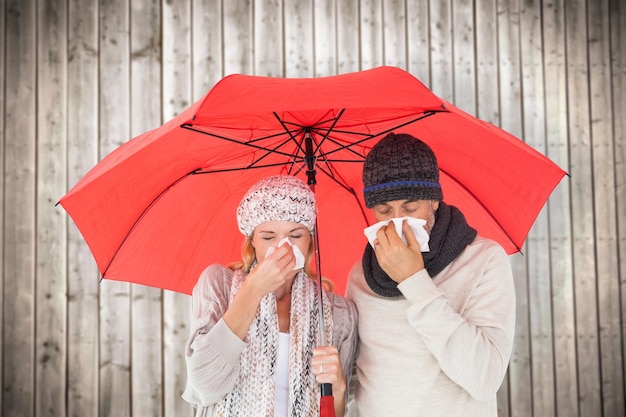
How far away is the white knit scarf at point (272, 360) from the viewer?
1792mm

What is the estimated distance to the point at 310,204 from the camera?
6.27 feet

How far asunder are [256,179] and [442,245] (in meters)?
0.80

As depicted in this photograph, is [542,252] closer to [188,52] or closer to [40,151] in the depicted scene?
[188,52]

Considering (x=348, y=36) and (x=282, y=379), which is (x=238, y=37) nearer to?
(x=348, y=36)

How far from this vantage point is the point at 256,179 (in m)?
2.23

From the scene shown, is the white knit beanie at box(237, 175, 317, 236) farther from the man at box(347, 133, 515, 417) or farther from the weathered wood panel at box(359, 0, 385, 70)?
the weathered wood panel at box(359, 0, 385, 70)

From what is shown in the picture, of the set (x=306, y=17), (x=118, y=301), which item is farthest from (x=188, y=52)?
(x=118, y=301)

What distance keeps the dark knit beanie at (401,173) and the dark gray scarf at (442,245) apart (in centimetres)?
6

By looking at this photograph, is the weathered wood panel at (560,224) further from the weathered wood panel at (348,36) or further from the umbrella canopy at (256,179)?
the umbrella canopy at (256,179)

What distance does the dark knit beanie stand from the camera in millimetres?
1646

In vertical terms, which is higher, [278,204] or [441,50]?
[441,50]

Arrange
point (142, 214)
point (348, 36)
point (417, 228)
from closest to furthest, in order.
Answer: point (417, 228)
point (142, 214)
point (348, 36)

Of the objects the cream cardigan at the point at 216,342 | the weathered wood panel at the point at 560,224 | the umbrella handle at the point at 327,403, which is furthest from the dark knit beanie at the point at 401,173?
the weathered wood panel at the point at 560,224

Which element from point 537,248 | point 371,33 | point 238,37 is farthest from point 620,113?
point 238,37
